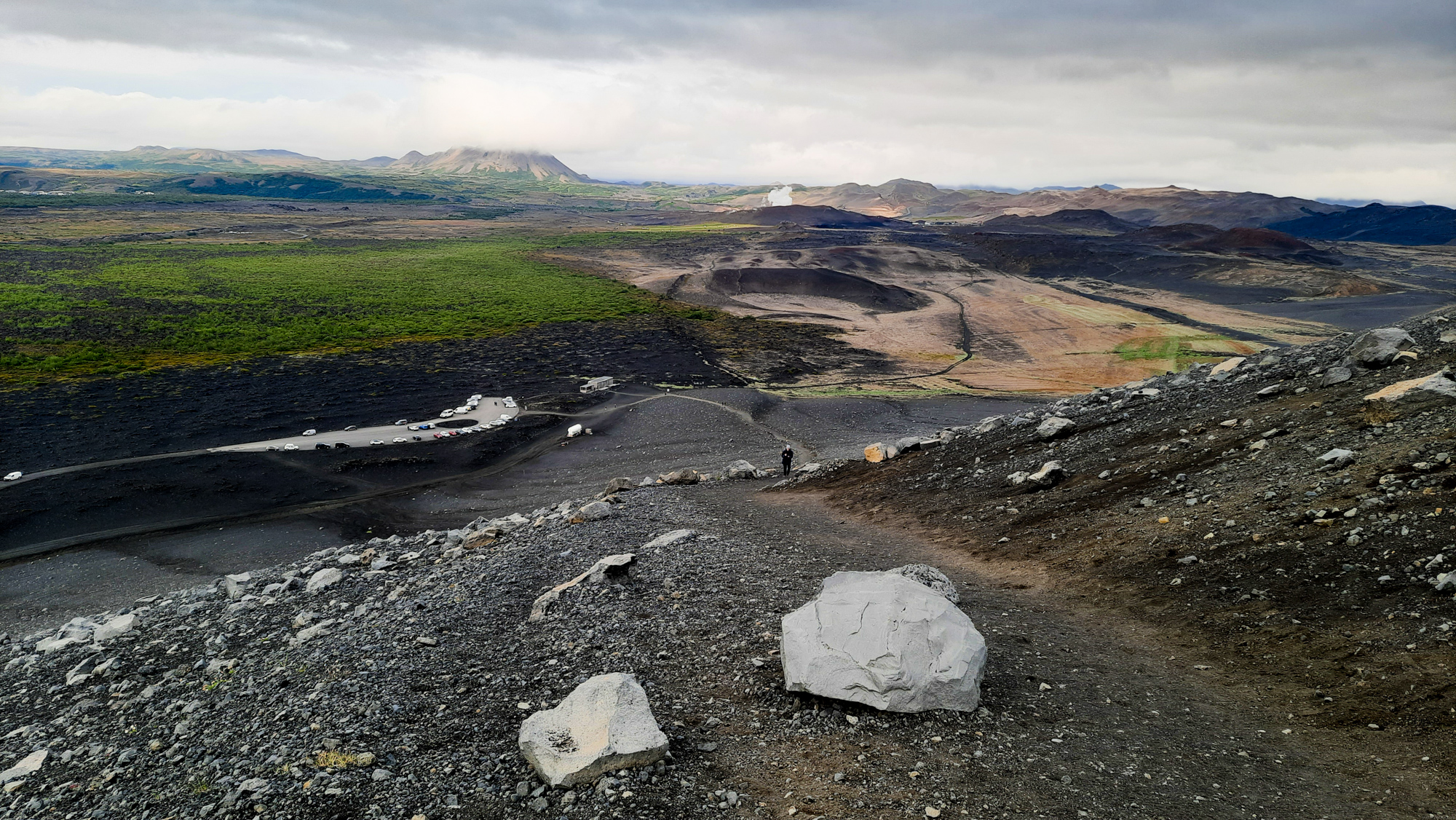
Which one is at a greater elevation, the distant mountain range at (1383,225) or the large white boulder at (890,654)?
the distant mountain range at (1383,225)

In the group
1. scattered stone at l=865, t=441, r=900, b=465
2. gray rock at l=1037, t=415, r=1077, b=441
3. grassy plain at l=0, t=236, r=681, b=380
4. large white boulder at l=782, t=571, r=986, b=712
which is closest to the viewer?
large white boulder at l=782, t=571, r=986, b=712

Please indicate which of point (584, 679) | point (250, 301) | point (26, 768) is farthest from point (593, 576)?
point (250, 301)

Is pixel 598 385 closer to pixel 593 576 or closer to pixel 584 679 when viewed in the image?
pixel 593 576

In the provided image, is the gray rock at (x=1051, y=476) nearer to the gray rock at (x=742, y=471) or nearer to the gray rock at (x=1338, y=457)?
the gray rock at (x=1338, y=457)

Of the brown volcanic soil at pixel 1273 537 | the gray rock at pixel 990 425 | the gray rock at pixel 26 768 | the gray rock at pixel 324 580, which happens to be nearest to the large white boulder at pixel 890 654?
the brown volcanic soil at pixel 1273 537

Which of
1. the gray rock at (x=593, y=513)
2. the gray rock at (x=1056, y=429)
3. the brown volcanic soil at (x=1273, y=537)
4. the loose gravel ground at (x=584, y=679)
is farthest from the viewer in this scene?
the gray rock at (x=1056, y=429)

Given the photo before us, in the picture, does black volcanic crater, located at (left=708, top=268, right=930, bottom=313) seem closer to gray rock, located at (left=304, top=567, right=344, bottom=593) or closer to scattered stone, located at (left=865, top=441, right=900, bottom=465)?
scattered stone, located at (left=865, top=441, right=900, bottom=465)

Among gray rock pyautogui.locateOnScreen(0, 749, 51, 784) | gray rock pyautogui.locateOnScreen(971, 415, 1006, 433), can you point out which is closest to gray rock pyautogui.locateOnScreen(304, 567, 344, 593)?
gray rock pyautogui.locateOnScreen(0, 749, 51, 784)
